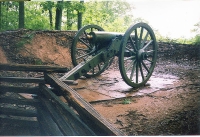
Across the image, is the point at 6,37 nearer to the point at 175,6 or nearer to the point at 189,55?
the point at 175,6

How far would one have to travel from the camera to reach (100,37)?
159 inches

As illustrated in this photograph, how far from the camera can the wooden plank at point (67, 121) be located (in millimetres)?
1786

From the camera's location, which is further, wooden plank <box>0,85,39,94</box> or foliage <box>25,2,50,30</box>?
foliage <box>25,2,50,30</box>

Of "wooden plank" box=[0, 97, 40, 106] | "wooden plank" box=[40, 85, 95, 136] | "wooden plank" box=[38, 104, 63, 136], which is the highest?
"wooden plank" box=[40, 85, 95, 136]

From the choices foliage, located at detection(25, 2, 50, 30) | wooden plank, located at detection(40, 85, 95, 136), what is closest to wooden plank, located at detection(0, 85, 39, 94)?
wooden plank, located at detection(40, 85, 95, 136)

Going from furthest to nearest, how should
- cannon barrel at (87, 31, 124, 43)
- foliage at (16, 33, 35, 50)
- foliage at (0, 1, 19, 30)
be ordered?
foliage at (0, 1, 19, 30), foliage at (16, 33, 35, 50), cannon barrel at (87, 31, 124, 43)

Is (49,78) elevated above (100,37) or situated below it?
below

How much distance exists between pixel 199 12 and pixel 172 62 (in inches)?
143

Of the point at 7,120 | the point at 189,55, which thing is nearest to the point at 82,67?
the point at 7,120

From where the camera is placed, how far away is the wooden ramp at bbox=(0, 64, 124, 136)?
1.79 m

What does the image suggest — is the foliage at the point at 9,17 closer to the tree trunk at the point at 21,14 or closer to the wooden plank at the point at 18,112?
the tree trunk at the point at 21,14

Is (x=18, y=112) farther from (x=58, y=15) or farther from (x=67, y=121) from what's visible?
(x=58, y=15)

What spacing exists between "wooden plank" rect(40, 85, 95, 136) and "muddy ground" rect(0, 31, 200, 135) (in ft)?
2.37

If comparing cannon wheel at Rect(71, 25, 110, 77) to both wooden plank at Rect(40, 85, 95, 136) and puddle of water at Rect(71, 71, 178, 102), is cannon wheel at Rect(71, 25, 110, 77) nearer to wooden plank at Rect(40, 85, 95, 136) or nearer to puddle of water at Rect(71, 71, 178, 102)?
puddle of water at Rect(71, 71, 178, 102)
